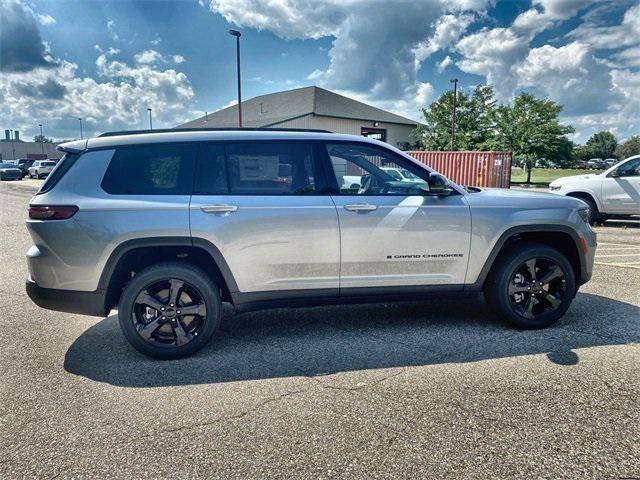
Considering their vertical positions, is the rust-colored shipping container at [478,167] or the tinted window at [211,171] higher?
the rust-colored shipping container at [478,167]

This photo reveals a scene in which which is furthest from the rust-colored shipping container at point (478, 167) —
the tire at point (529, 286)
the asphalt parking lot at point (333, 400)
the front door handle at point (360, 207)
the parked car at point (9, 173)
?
the parked car at point (9, 173)

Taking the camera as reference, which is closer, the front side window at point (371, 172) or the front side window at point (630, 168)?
the front side window at point (371, 172)

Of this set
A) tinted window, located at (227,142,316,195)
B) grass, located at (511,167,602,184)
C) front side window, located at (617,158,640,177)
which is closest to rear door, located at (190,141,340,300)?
tinted window, located at (227,142,316,195)

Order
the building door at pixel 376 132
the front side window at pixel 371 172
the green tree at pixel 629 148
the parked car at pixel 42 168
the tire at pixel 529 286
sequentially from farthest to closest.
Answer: the green tree at pixel 629 148 < the parked car at pixel 42 168 < the building door at pixel 376 132 < the tire at pixel 529 286 < the front side window at pixel 371 172

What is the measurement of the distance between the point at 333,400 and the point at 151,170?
93.6 inches

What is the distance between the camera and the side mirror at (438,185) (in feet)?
12.5

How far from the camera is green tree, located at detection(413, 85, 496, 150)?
119ft

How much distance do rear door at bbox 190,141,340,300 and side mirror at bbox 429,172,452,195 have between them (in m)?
0.92

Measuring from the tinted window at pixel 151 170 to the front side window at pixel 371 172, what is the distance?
129cm

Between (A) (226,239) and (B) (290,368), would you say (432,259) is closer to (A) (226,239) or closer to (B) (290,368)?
(B) (290,368)

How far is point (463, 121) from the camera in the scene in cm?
3756

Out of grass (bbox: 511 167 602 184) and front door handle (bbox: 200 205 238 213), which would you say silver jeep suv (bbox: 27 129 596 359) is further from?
grass (bbox: 511 167 602 184)

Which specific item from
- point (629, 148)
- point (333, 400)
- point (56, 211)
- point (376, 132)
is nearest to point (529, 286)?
point (333, 400)

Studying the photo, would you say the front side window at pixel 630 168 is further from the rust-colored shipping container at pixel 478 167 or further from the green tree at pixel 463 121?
the green tree at pixel 463 121
